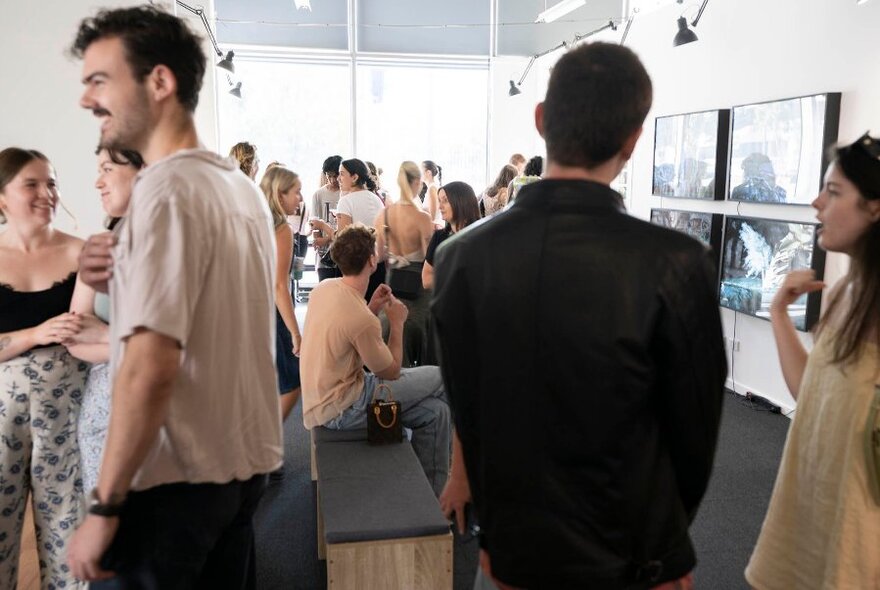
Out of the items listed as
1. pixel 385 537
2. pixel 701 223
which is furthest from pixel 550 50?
pixel 385 537

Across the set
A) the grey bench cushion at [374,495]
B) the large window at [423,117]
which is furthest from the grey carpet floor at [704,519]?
the large window at [423,117]

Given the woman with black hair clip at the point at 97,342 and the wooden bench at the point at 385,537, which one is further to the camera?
the wooden bench at the point at 385,537

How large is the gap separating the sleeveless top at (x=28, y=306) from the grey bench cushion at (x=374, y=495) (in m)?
1.06

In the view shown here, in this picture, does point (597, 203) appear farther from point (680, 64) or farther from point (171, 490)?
point (680, 64)

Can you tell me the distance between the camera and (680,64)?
5645 millimetres

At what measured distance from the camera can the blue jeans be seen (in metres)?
3.13

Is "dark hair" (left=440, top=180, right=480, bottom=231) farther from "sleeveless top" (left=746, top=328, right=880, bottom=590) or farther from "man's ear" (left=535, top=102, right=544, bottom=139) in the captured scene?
"man's ear" (left=535, top=102, right=544, bottom=139)

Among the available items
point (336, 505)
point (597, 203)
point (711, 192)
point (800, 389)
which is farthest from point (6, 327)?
point (711, 192)

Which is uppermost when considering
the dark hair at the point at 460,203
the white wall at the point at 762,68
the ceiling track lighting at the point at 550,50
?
the ceiling track lighting at the point at 550,50

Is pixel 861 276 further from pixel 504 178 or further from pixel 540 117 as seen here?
pixel 504 178

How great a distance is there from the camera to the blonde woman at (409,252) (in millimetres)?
4145

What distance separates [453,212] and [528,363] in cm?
309

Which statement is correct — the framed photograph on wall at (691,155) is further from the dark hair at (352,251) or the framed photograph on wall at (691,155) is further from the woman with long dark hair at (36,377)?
the woman with long dark hair at (36,377)

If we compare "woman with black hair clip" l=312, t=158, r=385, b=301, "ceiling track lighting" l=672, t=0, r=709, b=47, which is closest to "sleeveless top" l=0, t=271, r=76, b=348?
"woman with black hair clip" l=312, t=158, r=385, b=301
